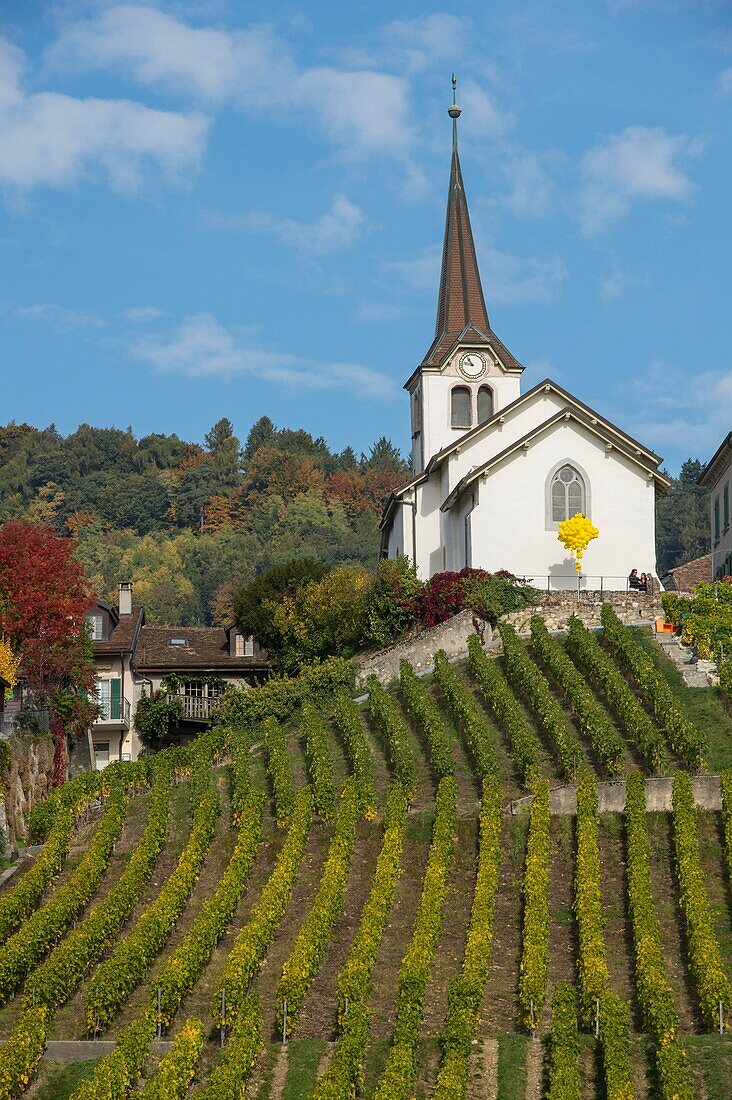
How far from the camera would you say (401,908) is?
2841cm

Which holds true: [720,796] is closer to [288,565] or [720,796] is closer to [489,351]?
[288,565]

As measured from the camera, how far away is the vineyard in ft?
74.2

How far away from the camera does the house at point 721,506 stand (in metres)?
48.9

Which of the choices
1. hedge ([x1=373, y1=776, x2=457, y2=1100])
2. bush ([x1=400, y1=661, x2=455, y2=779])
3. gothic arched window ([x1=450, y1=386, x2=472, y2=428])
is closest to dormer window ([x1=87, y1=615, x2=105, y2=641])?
bush ([x1=400, y1=661, x2=455, y2=779])

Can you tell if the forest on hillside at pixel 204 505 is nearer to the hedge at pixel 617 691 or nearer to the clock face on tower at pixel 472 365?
the clock face on tower at pixel 472 365

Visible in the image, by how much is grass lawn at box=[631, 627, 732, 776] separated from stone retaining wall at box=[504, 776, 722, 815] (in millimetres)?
1133

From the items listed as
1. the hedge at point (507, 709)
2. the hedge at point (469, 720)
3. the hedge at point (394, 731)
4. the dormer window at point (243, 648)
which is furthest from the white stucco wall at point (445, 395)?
the hedge at point (394, 731)

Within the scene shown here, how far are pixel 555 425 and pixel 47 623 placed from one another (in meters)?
17.0

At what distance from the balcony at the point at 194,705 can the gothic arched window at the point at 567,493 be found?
497 inches

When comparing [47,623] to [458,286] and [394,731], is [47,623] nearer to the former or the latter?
[394,731]

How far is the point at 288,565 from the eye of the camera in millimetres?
50969

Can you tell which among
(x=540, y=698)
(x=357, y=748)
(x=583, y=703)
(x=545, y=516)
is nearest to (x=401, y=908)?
(x=357, y=748)

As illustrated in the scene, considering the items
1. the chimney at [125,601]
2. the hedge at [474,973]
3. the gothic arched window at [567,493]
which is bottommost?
the hedge at [474,973]

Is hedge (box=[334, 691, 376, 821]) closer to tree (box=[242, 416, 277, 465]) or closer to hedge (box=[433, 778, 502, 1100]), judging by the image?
hedge (box=[433, 778, 502, 1100])
